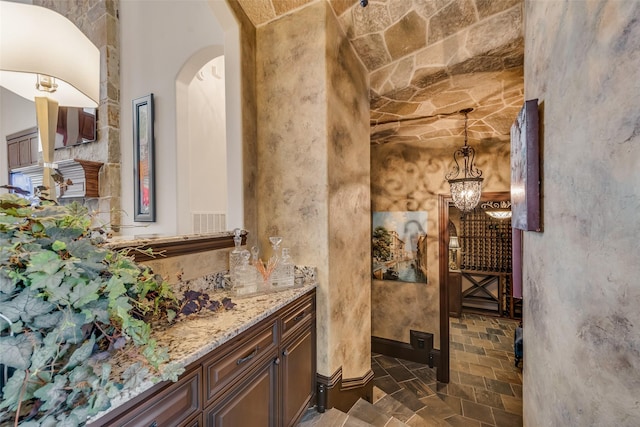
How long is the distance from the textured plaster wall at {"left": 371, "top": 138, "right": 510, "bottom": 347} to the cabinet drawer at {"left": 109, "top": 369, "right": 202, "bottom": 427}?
3.37m

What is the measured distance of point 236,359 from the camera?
3.75 feet

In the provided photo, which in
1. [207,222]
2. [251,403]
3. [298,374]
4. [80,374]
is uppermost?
[207,222]

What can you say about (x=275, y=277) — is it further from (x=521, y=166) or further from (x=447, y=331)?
(x=447, y=331)

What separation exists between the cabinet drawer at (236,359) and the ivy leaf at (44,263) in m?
0.60

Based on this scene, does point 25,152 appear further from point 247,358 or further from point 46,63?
point 247,358

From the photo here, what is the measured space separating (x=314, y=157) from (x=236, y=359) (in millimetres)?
1296

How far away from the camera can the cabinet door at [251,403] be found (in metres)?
1.06

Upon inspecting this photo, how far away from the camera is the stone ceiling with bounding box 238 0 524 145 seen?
1.80m

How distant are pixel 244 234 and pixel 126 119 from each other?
2.14 meters

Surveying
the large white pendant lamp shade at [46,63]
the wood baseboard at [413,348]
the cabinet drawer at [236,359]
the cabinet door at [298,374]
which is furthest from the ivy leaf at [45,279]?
the wood baseboard at [413,348]

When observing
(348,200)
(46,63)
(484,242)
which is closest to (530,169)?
(348,200)

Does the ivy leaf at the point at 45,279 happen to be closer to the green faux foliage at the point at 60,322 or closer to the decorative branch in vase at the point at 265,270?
the green faux foliage at the point at 60,322

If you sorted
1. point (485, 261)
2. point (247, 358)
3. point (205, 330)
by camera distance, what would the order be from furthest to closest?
1. point (485, 261)
2. point (247, 358)
3. point (205, 330)

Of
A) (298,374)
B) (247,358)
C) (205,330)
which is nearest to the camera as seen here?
(205,330)
